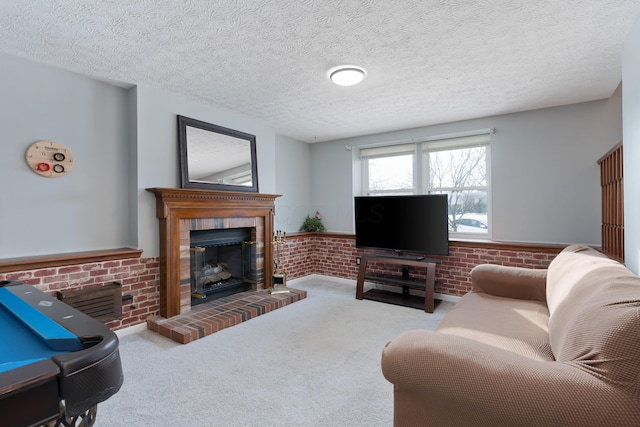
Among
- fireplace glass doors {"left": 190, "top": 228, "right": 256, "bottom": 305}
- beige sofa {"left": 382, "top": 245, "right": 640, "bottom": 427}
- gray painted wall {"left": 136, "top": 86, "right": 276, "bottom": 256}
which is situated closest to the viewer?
beige sofa {"left": 382, "top": 245, "right": 640, "bottom": 427}

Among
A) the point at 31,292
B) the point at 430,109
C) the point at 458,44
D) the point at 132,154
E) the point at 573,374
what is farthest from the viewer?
the point at 430,109

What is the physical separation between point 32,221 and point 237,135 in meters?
2.22

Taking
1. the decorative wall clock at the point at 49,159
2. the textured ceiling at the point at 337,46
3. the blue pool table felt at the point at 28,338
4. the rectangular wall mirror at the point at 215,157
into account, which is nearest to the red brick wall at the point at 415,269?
the rectangular wall mirror at the point at 215,157

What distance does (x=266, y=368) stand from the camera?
2.35m

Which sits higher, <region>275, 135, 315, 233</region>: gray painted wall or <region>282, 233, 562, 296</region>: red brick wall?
<region>275, 135, 315, 233</region>: gray painted wall

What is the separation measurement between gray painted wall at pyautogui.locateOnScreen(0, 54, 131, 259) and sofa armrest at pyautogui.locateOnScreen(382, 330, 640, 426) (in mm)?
2996

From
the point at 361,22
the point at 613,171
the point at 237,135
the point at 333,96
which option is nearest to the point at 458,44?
the point at 361,22

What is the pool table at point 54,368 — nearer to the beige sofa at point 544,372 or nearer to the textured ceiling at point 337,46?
the beige sofa at point 544,372

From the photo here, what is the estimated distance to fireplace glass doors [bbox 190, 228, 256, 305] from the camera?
3.54m

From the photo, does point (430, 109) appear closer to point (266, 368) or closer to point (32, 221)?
point (266, 368)

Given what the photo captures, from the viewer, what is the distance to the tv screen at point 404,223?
12.6 ft

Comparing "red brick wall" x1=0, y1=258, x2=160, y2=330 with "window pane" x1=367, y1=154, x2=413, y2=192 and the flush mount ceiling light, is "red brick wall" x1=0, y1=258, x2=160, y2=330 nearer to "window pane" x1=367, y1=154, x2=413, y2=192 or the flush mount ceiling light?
the flush mount ceiling light

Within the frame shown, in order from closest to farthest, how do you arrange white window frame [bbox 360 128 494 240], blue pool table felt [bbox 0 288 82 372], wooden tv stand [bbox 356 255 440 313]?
1. blue pool table felt [bbox 0 288 82 372]
2. wooden tv stand [bbox 356 255 440 313]
3. white window frame [bbox 360 128 494 240]

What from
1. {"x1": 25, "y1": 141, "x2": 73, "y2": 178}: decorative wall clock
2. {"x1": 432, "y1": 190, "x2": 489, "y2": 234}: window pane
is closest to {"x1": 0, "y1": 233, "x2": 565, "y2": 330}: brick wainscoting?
{"x1": 432, "y1": 190, "x2": 489, "y2": 234}: window pane
